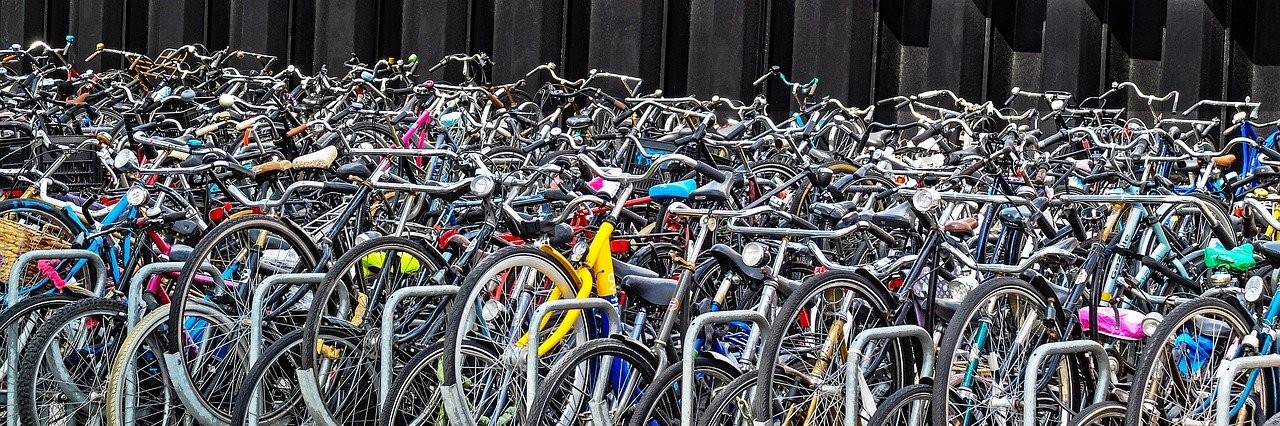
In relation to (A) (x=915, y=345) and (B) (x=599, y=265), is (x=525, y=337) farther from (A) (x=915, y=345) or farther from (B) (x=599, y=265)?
(A) (x=915, y=345)

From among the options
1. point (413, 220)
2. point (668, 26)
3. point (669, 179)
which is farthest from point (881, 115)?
point (413, 220)

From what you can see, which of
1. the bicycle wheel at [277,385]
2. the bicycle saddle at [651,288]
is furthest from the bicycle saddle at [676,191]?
the bicycle wheel at [277,385]

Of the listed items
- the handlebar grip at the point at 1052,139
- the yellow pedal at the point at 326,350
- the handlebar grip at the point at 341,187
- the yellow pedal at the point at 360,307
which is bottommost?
the yellow pedal at the point at 326,350

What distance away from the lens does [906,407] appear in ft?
14.1

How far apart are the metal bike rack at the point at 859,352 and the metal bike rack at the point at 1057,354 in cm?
28

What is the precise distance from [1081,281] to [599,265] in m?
1.40

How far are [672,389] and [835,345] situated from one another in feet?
1.59

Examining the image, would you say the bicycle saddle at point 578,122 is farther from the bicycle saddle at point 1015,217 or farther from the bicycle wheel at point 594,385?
the bicycle wheel at point 594,385

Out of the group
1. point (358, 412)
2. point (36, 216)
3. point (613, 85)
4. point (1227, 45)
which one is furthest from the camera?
point (613, 85)

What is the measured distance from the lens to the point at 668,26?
680 inches

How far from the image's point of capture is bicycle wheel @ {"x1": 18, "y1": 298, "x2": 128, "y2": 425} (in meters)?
4.51

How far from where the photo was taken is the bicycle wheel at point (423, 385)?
4.26 m

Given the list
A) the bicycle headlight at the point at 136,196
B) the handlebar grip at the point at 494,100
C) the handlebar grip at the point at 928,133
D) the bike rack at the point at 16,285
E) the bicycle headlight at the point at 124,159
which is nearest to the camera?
the bike rack at the point at 16,285

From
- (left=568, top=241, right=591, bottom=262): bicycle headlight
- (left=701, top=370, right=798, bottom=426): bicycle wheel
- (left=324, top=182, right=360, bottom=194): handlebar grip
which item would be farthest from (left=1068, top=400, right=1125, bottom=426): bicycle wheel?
(left=324, top=182, right=360, bottom=194): handlebar grip
